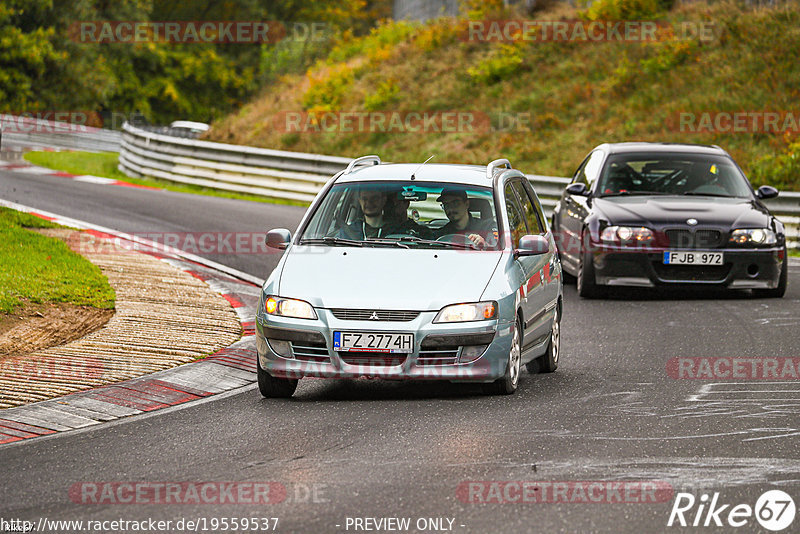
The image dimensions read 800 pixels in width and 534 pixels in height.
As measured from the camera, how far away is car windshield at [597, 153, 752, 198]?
1466 cm

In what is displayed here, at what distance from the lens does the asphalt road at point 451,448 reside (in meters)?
5.93

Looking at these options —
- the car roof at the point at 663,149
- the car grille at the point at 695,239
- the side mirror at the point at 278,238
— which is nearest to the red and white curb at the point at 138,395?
the side mirror at the point at 278,238

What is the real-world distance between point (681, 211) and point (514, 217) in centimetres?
457

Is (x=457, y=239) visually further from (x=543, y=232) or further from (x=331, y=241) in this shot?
(x=543, y=232)

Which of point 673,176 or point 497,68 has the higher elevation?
point 497,68

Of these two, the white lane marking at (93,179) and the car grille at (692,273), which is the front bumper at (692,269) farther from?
the white lane marking at (93,179)

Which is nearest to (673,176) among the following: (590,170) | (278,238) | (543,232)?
(590,170)

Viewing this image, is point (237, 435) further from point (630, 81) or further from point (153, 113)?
point (153, 113)

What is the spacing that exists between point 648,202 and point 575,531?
355 inches

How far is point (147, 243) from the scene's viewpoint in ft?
57.2

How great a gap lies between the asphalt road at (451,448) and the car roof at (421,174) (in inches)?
61.0

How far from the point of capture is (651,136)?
2653cm
